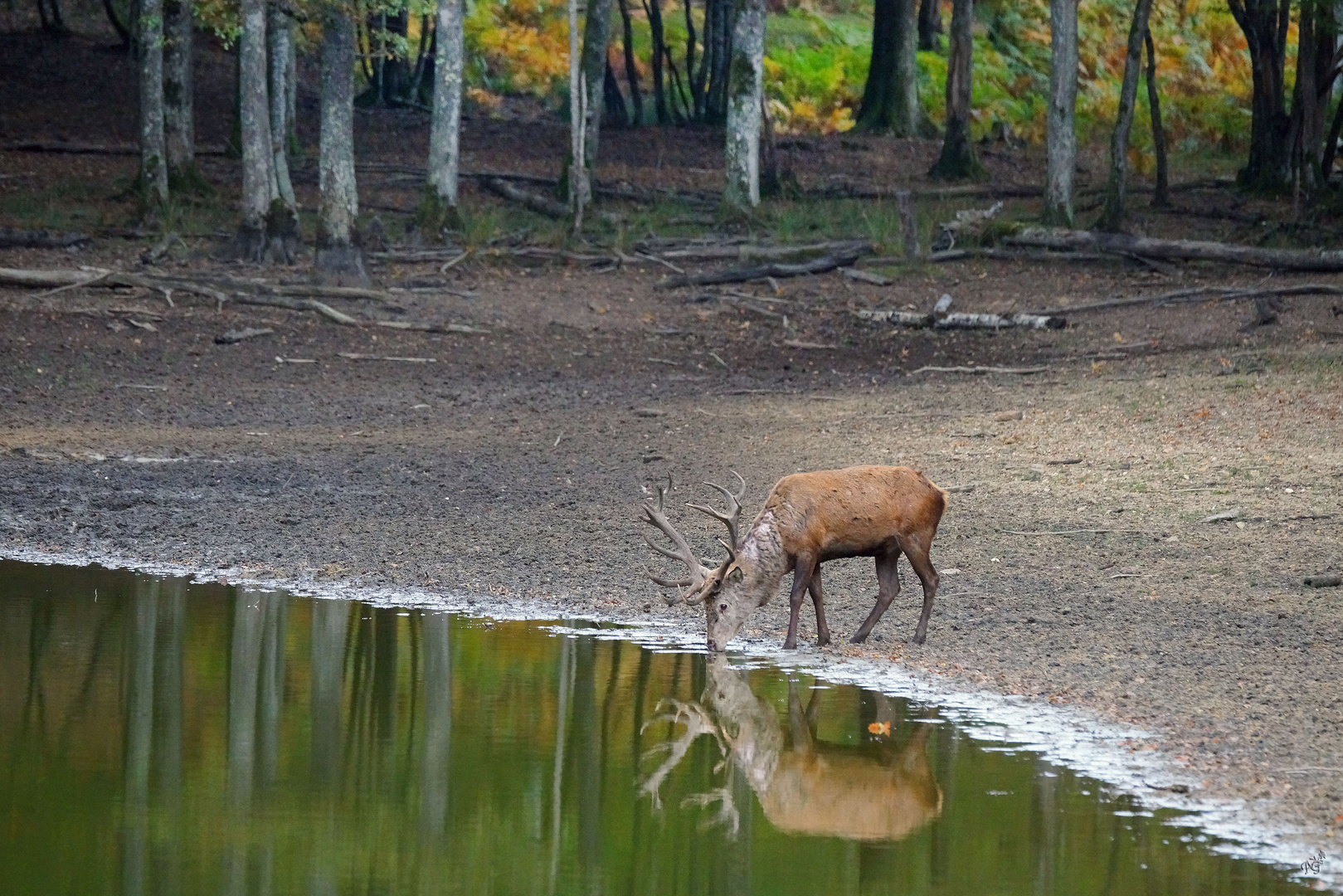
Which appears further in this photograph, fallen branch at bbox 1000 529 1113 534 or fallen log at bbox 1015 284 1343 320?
fallen log at bbox 1015 284 1343 320

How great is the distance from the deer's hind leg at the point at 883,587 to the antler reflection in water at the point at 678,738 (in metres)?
1.30

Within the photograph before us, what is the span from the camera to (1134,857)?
5.89 meters

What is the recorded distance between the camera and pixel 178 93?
2459 centimetres

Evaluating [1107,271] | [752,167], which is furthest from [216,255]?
[1107,271]

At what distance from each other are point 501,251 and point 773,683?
15077mm

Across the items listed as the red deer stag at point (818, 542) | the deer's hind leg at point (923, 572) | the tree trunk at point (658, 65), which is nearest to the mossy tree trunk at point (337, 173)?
the red deer stag at point (818, 542)

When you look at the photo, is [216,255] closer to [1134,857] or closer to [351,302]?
[351,302]

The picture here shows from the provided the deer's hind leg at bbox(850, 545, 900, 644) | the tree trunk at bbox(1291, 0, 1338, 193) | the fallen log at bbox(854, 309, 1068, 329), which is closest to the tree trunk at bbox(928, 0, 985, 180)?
the tree trunk at bbox(1291, 0, 1338, 193)

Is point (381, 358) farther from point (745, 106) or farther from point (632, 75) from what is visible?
point (632, 75)

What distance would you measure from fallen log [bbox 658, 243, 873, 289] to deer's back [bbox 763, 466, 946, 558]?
1306cm

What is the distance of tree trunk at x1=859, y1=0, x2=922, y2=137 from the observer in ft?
110

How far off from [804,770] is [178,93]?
20.0 metres

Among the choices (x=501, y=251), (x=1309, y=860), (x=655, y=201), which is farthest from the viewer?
(x=655, y=201)

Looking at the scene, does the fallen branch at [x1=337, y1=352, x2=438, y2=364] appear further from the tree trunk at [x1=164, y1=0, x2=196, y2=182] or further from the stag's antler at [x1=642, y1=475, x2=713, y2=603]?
the stag's antler at [x1=642, y1=475, x2=713, y2=603]
